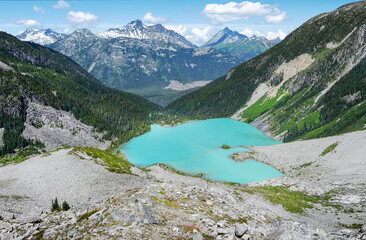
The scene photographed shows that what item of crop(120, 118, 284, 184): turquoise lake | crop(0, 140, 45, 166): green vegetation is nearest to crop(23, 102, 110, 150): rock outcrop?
crop(0, 140, 45, 166): green vegetation

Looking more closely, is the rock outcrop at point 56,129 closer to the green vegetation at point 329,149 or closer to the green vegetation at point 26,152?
the green vegetation at point 26,152

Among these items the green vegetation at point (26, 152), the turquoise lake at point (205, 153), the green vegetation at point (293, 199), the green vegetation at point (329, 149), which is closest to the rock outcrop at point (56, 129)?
the green vegetation at point (26, 152)

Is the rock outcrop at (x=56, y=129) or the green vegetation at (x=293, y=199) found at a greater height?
the rock outcrop at (x=56, y=129)

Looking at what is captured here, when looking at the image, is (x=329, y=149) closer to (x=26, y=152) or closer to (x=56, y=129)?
(x=26, y=152)

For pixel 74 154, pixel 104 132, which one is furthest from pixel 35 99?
pixel 74 154

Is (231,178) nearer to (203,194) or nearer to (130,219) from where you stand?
(203,194)

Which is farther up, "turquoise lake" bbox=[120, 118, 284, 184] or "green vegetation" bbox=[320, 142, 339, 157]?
"green vegetation" bbox=[320, 142, 339, 157]

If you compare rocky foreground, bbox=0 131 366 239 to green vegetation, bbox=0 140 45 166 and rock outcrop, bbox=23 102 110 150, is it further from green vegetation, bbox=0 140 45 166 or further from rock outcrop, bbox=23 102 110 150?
rock outcrop, bbox=23 102 110 150
